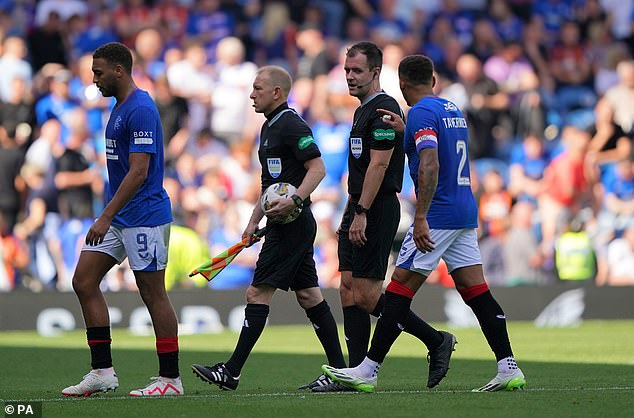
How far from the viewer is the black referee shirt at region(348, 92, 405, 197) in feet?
29.8

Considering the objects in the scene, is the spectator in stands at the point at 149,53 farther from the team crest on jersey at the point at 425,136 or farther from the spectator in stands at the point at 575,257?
the team crest on jersey at the point at 425,136

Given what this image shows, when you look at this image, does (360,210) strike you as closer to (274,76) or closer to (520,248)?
(274,76)

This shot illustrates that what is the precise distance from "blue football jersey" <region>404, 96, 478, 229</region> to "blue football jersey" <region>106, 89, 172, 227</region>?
1762 millimetres

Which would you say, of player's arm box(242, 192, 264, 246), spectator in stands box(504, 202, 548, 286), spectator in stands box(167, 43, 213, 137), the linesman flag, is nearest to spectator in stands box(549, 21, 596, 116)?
spectator in stands box(504, 202, 548, 286)

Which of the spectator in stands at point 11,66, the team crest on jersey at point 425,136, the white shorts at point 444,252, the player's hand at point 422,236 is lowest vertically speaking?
the white shorts at point 444,252

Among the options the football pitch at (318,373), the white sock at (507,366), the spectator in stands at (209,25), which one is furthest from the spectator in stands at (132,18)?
the white sock at (507,366)

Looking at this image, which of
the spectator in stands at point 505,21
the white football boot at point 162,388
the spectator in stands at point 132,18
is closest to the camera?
the white football boot at point 162,388

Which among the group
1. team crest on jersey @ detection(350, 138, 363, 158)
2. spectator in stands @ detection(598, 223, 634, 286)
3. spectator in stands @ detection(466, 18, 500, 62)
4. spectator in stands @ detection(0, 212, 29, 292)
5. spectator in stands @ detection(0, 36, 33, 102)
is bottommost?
spectator in stands @ detection(598, 223, 634, 286)

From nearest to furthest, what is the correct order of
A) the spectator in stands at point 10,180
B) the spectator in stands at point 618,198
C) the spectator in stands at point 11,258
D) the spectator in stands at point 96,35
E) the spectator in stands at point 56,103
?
the spectator in stands at point 11,258
the spectator in stands at point 10,180
the spectator in stands at point 56,103
the spectator in stands at point 96,35
the spectator in stands at point 618,198

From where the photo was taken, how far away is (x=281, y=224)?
9.34m

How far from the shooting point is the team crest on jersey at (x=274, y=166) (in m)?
9.42

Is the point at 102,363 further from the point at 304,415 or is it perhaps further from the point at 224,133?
the point at 224,133

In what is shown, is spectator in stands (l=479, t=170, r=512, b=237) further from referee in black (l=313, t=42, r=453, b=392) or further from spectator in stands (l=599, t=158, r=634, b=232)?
referee in black (l=313, t=42, r=453, b=392)

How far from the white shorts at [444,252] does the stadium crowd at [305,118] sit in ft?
32.0
